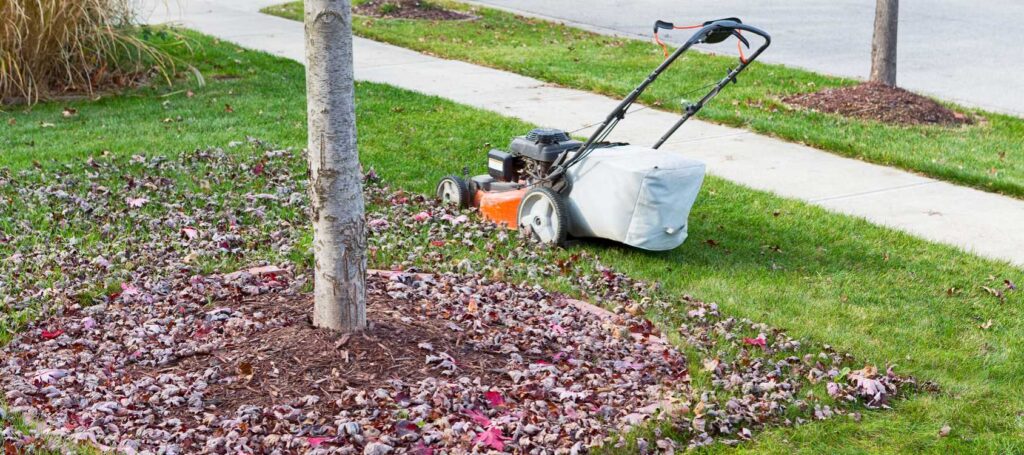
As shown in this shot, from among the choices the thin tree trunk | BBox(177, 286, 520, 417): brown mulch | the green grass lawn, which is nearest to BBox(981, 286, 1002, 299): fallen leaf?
the green grass lawn

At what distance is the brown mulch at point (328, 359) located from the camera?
421cm

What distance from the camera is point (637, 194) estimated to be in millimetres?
5641

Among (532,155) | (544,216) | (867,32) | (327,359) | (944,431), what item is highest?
(532,155)

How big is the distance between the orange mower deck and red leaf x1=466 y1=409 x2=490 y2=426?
2262 mm

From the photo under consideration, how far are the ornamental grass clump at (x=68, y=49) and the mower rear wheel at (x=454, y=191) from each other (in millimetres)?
3974

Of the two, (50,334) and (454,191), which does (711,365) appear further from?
(50,334)

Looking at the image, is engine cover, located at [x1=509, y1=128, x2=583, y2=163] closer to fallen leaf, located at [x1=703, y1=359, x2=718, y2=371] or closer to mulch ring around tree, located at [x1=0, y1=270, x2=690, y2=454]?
mulch ring around tree, located at [x1=0, y1=270, x2=690, y2=454]

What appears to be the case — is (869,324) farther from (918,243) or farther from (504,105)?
(504,105)

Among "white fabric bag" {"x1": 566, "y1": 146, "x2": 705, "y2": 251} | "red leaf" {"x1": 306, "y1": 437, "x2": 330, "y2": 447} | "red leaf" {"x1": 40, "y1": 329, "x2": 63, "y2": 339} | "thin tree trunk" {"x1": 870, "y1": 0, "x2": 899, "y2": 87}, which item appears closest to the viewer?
"red leaf" {"x1": 306, "y1": 437, "x2": 330, "y2": 447}

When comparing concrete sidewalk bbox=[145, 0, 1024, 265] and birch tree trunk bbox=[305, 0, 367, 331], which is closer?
birch tree trunk bbox=[305, 0, 367, 331]

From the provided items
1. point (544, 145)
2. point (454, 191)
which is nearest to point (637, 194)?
point (544, 145)

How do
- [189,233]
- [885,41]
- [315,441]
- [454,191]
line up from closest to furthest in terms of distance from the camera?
[315,441] → [189,233] → [454,191] → [885,41]

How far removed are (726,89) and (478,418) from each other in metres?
6.76

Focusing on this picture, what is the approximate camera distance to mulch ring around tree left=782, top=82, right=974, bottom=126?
29.6 ft
